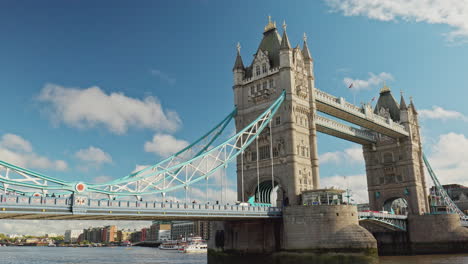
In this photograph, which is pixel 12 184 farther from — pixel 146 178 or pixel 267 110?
pixel 267 110

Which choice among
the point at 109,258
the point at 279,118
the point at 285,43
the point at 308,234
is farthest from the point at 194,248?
the point at 285,43

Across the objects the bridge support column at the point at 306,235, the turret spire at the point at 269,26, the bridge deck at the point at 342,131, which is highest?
the turret spire at the point at 269,26

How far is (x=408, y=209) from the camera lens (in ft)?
233

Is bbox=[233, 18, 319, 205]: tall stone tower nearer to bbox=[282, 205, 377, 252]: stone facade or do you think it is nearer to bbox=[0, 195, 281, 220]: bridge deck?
bbox=[282, 205, 377, 252]: stone facade

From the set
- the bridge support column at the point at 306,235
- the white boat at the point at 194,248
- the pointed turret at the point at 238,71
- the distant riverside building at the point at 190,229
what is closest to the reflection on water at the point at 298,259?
the bridge support column at the point at 306,235

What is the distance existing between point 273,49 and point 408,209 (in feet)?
121

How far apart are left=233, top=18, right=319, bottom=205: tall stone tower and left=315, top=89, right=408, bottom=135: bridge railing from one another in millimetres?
3152

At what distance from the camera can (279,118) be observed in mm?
51688

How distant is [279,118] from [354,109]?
15.5 metres

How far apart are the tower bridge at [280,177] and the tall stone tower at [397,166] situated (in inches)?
6.8

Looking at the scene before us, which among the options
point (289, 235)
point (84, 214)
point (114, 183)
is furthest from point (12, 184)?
point (289, 235)

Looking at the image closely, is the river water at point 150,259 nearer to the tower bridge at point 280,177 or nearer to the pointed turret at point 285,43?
the tower bridge at point 280,177

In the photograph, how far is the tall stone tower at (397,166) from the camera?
71312 millimetres

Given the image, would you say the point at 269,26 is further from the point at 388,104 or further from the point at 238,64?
the point at 388,104
